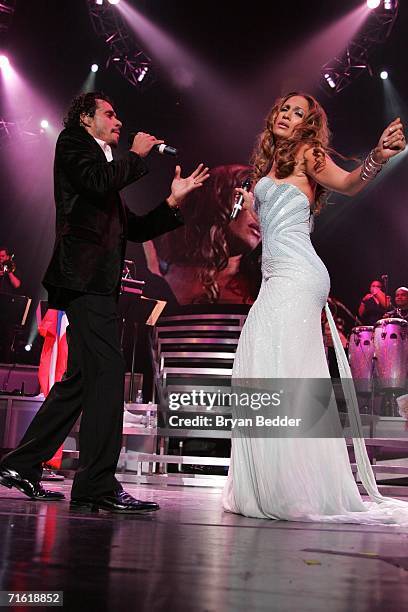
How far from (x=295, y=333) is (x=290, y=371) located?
0.16 metres

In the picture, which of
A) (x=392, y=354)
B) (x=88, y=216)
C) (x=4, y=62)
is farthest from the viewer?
(x=4, y=62)

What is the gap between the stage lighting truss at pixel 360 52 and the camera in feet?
30.8

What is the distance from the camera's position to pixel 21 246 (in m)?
10.8

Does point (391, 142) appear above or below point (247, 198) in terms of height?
below

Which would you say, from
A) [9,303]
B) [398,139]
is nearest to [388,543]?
[398,139]

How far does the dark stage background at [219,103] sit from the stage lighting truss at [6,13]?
312 mm

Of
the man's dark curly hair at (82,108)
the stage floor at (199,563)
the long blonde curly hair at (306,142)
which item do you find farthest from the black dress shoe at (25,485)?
the long blonde curly hair at (306,142)

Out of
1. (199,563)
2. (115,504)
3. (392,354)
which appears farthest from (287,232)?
(392,354)

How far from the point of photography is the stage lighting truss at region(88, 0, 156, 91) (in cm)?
982

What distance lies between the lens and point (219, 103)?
10.8 m

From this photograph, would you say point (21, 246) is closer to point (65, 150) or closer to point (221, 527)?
point (65, 150)

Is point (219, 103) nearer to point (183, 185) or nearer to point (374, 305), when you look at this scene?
point (374, 305)

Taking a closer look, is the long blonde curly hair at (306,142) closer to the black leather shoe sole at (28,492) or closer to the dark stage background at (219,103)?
the black leather shoe sole at (28,492)

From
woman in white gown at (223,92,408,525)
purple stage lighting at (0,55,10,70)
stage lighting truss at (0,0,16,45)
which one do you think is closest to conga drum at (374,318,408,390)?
woman in white gown at (223,92,408,525)
